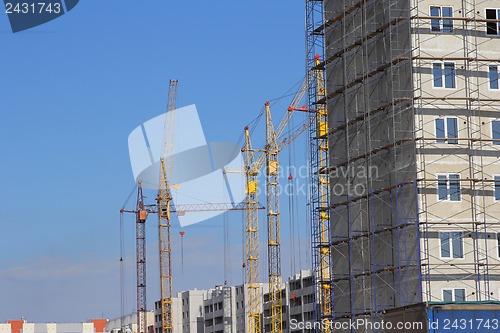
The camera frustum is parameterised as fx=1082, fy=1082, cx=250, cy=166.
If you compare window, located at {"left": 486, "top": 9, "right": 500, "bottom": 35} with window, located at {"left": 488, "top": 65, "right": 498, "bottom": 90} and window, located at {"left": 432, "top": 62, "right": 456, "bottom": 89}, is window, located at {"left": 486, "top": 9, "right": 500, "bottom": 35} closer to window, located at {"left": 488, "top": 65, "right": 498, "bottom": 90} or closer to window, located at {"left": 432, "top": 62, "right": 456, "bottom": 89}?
window, located at {"left": 488, "top": 65, "right": 498, "bottom": 90}

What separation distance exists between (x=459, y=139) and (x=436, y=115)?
9.24 feet

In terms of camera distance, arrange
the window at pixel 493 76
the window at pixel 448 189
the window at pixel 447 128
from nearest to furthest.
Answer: the window at pixel 448 189
the window at pixel 447 128
the window at pixel 493 76

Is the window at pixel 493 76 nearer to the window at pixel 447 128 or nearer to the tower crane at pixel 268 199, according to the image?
the window at pixel 447 128

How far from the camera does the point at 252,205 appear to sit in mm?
170750

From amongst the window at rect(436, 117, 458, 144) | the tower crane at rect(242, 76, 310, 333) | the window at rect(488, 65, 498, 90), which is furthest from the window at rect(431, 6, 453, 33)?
the tower crane at rect(242, 76, 310, 333)

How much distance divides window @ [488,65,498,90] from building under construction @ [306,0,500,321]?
63 millimetres

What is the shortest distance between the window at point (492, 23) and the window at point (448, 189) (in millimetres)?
9944

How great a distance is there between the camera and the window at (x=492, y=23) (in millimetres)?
68875

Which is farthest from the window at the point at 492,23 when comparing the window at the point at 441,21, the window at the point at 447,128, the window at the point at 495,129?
the window at the point at 447,128

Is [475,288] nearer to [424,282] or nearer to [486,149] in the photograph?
[424,282]

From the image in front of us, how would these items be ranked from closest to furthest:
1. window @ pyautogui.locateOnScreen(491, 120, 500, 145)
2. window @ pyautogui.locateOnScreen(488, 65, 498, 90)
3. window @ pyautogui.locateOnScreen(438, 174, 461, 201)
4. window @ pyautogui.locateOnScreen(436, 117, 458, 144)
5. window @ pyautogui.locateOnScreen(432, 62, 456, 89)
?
1. window @ pyautogui.locateOnScreen(438, 174, 461, 201)
2. window @ pyautogui.locateOnScreen(436, 117, 458, 144)
3. window @ pyautogui.locateOnScreen(432, 62, 456, 89)
4. window @ pyautogui.locateOnScreen(491, 120, 500, 145)
5. window @ pyautogui.locateOnScreen(488, 65, 498, 90)

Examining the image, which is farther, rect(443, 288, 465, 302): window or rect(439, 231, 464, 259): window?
rect(439, 231, 464, 259): window

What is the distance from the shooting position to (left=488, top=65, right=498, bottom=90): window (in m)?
68.3

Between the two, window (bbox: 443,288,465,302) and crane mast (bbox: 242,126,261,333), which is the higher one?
crane mast (bbox: 242,126,261,333)
